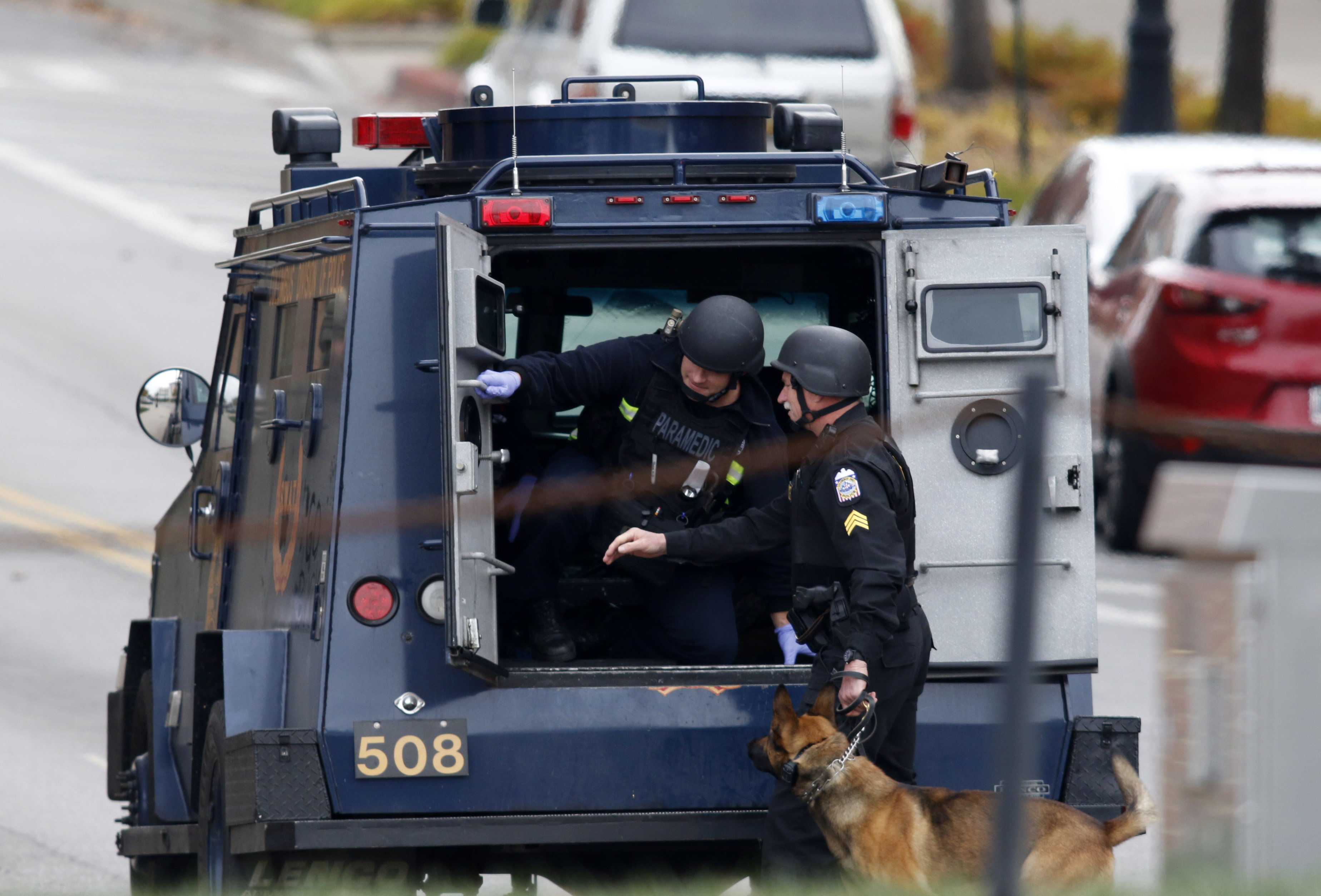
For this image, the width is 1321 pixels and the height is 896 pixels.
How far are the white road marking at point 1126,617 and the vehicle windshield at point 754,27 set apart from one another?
582cm

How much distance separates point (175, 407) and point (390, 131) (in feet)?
4.10

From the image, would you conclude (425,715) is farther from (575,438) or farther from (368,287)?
(575,438)

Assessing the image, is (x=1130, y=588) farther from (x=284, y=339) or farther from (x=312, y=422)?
(x=312, y=422)

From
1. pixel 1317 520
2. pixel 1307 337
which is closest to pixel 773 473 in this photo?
pixel 1317 520

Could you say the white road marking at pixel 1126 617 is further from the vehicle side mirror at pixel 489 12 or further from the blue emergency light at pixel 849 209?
the blue emergency light at pixel 849 209

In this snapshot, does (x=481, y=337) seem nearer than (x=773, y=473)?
Yes

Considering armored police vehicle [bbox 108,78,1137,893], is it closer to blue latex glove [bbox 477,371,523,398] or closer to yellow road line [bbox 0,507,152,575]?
blue latex glove [bbox 477,371,523,398]

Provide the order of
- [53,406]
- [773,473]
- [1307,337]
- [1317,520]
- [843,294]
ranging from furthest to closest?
[53,406], [1307,337], [843,294], [773,473], [1317,520]

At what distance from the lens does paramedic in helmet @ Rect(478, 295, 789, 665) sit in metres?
6.20

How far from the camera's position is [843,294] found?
7418 millimetres

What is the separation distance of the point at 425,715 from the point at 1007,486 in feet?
5.68

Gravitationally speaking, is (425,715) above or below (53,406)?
below

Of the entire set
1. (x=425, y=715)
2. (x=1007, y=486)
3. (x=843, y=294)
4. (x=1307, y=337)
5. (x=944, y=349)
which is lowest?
(x=425, y=715)

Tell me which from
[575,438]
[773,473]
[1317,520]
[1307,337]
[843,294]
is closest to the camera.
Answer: [1317,520]
